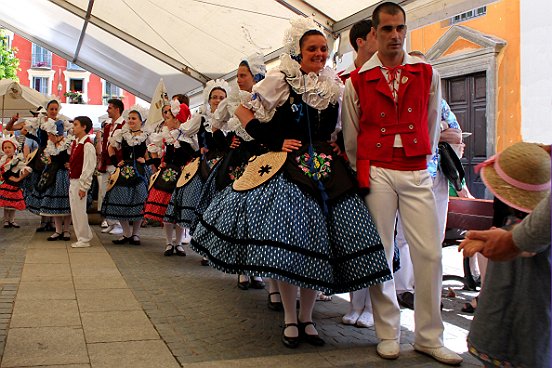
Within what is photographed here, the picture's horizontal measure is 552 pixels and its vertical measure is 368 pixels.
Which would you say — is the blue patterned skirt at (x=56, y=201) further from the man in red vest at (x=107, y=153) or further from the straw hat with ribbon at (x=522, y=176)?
the straw hat with ribbon at (x=522, y=176)

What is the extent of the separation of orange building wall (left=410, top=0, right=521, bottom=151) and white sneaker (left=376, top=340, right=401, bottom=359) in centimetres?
772

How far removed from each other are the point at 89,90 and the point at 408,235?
143 feet

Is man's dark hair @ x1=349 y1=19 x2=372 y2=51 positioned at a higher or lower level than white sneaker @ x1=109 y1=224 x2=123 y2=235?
higher

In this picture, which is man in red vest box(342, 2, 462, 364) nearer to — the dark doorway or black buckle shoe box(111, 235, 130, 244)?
black buckle shoe box(111, 235, 130, 244)

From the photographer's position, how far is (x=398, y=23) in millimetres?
3344

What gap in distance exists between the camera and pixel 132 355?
3.24 meters

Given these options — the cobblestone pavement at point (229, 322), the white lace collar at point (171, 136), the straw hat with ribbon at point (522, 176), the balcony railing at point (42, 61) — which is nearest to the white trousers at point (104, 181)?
the white lace collar at point (171, 136)

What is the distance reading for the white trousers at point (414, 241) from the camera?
3.32 meters

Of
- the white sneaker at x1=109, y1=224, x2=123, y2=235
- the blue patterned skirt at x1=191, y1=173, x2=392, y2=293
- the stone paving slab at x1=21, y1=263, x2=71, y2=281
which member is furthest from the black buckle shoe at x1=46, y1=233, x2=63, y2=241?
the blue patterned skirt at x1=191, y1=173, x2=392, y2=293

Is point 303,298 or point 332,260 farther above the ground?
point 332,260

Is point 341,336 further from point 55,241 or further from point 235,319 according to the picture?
point 55,241

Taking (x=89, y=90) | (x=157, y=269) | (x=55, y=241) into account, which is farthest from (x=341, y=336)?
(x=89, y=90)

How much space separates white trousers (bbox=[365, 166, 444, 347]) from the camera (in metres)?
3.32

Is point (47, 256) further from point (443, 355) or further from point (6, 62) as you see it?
point (6, 62)
